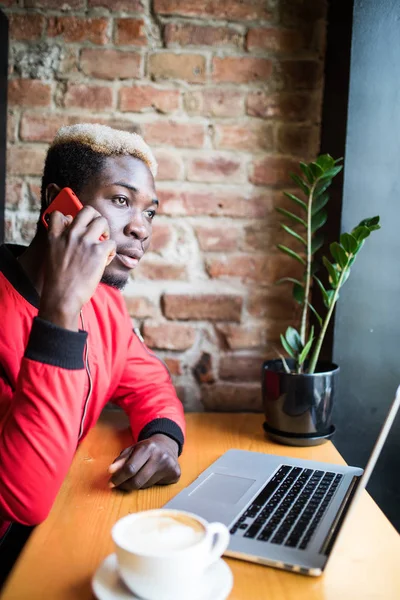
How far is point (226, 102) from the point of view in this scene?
1.52 metres

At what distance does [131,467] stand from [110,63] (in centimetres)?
116

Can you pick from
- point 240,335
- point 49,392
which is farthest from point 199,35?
point 49,392

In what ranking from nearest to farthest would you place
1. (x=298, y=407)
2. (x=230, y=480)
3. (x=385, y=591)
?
(x=385, y=591) → (x=230, y=480) → (x=298, y=407)

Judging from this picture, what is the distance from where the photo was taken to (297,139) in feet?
5.06

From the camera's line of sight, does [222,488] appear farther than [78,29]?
No

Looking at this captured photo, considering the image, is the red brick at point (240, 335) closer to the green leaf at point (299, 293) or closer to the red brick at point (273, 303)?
the red brick at point (273, 303)

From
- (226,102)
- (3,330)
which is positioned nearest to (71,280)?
(3,330)

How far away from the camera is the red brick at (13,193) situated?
1.51 m

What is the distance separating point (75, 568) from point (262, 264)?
1063 millimetres

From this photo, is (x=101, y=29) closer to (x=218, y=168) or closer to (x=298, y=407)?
(x=218, y=168)

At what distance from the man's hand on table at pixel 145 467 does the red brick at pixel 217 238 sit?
71 centimetres

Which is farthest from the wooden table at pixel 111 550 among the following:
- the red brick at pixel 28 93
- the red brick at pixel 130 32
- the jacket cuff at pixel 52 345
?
the red brick at pixel 130 32

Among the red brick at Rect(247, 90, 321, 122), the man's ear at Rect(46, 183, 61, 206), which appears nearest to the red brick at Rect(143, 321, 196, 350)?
the man's ear at Rect(46, 183, 61, 206)

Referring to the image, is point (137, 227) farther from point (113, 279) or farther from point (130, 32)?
point (130, 32)
